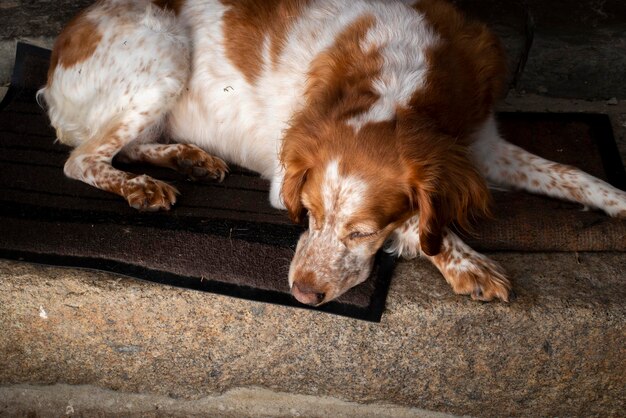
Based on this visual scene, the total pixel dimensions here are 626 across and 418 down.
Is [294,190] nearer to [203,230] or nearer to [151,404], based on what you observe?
[203,230]

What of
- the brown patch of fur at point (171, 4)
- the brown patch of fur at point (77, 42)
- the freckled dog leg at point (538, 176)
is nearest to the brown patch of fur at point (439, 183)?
the freckled dog leg at point (538, 176)

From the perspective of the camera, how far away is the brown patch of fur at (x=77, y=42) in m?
3.20

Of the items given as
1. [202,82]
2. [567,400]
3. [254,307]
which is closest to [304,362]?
[254,307]

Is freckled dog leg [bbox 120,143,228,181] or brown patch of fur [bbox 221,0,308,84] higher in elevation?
brown patch of fur [bbox 221,0,308,84]

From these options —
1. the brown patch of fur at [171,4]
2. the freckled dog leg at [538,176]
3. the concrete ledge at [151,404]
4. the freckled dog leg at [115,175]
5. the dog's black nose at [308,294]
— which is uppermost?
the brown patch of fur at [171,4]

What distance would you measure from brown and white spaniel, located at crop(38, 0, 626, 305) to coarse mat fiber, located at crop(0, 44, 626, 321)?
8 cm

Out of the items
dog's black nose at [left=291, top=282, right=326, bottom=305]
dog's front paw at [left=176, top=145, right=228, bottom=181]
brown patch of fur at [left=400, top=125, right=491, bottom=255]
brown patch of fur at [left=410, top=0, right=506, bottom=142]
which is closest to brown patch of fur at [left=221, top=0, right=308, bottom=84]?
dog's front paw at [left=176, top=145, right=228, bottom=181]

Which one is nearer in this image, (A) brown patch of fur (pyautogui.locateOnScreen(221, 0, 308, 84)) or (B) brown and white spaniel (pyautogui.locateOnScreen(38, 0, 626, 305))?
(B) brown and white spaniel (pyautogui.locateOnScreen(38, 0, 626, 305))

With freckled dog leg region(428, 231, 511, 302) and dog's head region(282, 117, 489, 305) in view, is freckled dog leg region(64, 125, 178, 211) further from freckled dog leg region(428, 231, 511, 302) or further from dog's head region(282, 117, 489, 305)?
freckled dog leg region(428, 231, 511, 302)

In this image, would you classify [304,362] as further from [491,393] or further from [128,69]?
[128,69]

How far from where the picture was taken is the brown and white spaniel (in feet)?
7.68

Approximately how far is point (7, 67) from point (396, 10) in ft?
7.46

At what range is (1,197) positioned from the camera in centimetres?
297

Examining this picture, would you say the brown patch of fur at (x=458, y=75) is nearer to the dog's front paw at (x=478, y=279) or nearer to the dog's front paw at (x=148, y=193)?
the dog's front paw at (x=478, y=279)
